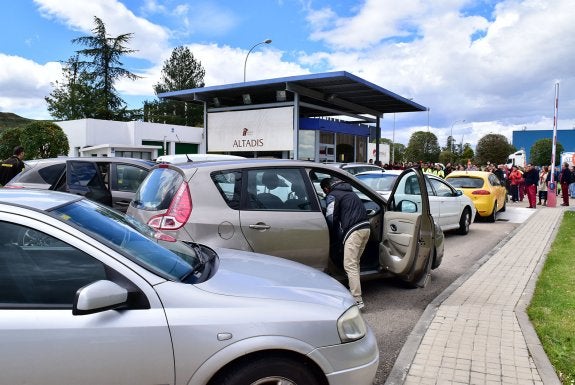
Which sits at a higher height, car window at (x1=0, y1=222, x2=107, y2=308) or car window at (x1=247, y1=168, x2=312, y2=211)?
car window at (x1=247, y1=168, x2=312, y2=211)

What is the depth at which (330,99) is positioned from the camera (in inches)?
1008

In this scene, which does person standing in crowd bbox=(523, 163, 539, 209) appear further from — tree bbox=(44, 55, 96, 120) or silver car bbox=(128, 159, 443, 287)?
tree bbox=(44, 55, 96, 120)

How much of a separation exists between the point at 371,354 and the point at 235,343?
0.92 m

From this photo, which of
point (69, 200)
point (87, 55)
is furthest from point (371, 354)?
point (87, 55)

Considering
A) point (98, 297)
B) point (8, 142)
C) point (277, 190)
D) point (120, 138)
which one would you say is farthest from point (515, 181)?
point (8, 142)

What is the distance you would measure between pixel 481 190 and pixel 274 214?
33.4 ft

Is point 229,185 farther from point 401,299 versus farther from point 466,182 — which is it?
point 466,182

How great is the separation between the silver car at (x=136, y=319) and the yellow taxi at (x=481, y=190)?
38.0 ft

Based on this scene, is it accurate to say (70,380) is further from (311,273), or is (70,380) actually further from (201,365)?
(311,273)

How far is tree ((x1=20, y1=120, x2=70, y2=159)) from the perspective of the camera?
89.9ft

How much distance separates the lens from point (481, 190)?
13133 millimetres

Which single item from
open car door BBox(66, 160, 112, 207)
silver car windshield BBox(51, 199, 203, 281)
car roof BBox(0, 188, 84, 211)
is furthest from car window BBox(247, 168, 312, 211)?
open car door BBox(66, 160, 112, 207)

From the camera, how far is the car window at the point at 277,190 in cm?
473

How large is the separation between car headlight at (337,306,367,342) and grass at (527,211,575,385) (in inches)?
75.3
